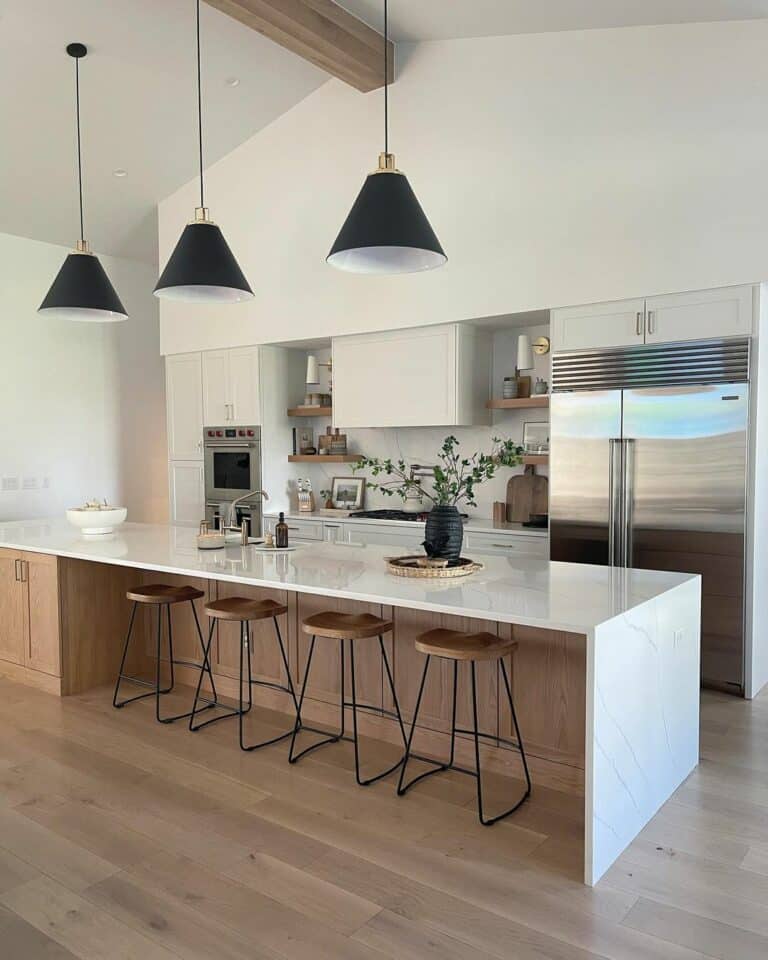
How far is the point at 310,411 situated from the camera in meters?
6.21

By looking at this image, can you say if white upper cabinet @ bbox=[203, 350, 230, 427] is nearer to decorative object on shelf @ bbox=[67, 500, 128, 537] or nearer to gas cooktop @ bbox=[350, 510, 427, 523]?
gas cooktop @ bbox=[350, 510, 427, 523]

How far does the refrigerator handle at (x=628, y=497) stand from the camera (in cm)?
440

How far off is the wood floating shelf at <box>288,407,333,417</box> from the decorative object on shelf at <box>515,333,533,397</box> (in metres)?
1.51

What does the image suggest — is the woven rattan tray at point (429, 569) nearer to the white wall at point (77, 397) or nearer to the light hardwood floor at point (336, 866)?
the light hardwood floor at point (336, 866)

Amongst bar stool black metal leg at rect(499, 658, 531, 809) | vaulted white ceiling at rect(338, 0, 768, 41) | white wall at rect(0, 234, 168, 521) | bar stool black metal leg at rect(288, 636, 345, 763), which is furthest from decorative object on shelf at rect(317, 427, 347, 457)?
bar stool black metal leg at rect(499, 658, 531, 809)

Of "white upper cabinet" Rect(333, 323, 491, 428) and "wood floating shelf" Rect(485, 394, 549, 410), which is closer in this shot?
"wood floating shelf" Rect(485, 394, 549, 410)

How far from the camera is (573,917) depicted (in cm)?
222

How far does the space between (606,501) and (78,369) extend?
16.1ft

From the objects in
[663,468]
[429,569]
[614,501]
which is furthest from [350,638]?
[663,468]

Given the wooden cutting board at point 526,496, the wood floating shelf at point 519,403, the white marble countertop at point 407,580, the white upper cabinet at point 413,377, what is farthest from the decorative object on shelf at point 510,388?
the white marble countertop at point 407,580

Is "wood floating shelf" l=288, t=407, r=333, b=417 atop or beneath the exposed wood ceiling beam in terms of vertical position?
beneath

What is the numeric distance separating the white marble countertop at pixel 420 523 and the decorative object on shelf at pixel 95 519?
5.54 feet

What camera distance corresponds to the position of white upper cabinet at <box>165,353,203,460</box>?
6.66m

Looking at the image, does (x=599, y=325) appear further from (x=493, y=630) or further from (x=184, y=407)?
(x=184, y=407)
